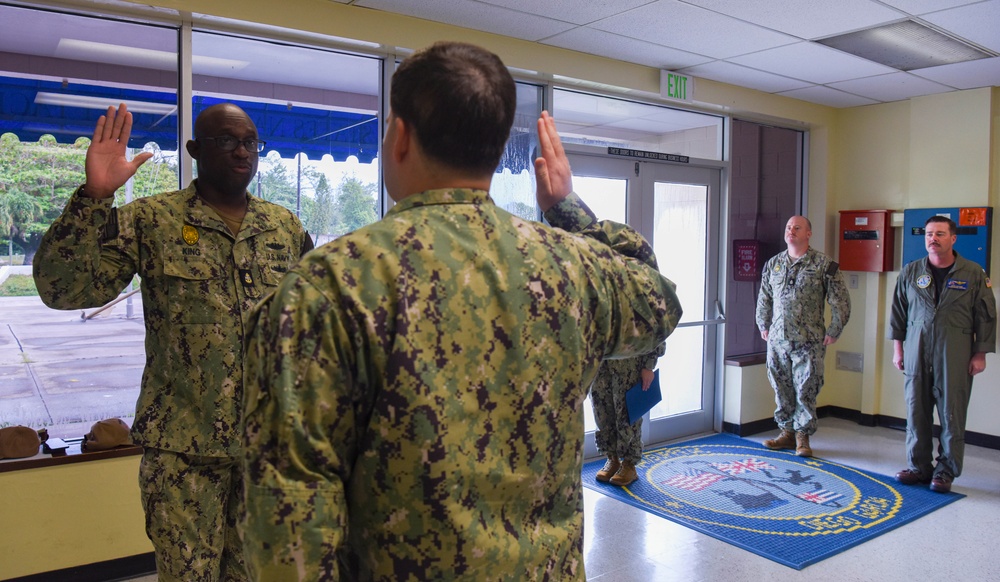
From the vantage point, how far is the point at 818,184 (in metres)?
6.43

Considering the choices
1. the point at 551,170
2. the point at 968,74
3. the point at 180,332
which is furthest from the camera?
the point at 968,74

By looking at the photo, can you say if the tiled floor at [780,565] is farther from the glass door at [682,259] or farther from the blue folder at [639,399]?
the glass door at [682,259]

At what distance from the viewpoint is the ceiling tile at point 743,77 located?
5.00 m

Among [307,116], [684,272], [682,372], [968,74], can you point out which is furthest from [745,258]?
[307,116]

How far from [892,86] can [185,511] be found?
564 cm

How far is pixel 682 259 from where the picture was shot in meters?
5.72

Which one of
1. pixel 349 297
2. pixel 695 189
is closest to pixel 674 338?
pixel 695 189

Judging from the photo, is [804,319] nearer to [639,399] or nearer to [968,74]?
[639,399]

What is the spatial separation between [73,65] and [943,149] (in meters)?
5.85

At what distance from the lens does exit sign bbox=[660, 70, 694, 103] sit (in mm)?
5102

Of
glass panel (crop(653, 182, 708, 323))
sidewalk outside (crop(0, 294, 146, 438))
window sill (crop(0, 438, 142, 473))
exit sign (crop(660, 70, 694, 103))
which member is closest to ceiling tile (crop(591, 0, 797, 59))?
exit sign (crop(660, 70, 694, 103))

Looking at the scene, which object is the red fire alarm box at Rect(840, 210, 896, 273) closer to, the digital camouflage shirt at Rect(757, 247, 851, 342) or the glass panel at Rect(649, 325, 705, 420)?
the digital camouflage shirt at Rect(757, 247, 851, 342)

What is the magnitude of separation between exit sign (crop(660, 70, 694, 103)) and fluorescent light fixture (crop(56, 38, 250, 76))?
9.74ft

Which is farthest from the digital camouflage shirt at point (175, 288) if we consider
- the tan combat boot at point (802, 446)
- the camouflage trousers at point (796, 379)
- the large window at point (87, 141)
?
the tan combat boot at point (802, 446)
